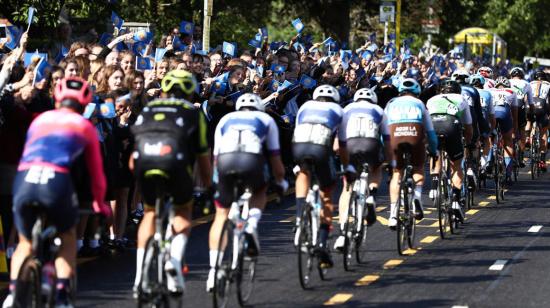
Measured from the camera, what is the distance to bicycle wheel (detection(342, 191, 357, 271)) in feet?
43.9

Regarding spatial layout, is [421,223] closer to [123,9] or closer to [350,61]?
[350,61]

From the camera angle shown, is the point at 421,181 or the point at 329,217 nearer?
the point at 329,217

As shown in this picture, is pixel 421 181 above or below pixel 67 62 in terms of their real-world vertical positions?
below

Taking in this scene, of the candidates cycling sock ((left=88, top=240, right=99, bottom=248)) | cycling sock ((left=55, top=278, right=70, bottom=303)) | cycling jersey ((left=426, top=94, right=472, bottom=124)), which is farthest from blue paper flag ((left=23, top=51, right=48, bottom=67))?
cycling jersey ((left=426, top=94, right=472, bottom=124))

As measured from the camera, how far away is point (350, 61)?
25328mm

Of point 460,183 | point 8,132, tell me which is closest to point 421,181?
point 460,183

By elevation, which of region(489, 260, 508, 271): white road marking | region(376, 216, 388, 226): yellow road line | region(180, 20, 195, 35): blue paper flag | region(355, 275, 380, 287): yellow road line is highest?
region(180, 20, 195, 35): blue paper flag

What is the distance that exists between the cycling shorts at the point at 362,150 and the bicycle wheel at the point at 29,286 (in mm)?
5579

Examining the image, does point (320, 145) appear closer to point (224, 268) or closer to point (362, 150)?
point (362, 150)

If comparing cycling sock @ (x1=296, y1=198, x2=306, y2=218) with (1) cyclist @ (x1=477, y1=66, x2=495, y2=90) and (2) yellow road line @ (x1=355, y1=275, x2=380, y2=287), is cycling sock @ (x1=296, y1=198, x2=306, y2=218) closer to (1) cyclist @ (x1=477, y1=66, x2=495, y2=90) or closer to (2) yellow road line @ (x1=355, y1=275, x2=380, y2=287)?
(2) yellow road line @ (x1=355, y1=275, x2=380, y2=287)

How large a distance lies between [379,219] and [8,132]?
668 cm

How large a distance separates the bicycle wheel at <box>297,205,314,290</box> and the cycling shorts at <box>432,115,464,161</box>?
193 inches

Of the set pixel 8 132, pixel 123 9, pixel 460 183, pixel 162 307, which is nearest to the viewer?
pixel 162 307

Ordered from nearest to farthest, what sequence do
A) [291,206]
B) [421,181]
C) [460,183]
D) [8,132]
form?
[8,132] → [421,181] → [460,183] → [291,206]
